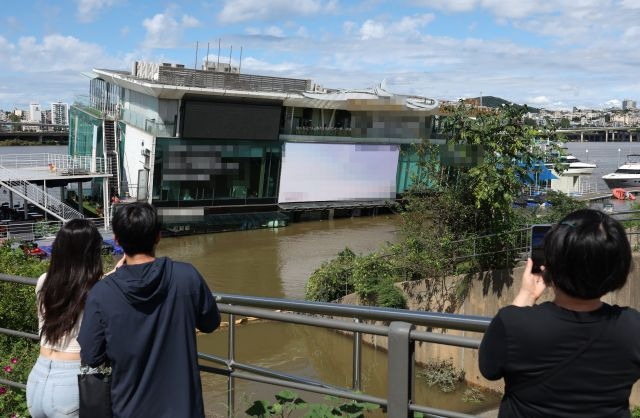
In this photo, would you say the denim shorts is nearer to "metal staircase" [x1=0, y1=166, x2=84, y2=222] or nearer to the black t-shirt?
the black t-shirt

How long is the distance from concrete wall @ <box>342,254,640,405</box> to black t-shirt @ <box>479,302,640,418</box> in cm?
1052

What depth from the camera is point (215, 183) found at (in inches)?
1446

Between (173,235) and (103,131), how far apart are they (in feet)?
34.1

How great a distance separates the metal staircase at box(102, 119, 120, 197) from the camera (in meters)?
39.0

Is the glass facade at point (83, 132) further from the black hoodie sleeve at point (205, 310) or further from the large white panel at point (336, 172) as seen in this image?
the black hoodie sleeve at point (205, 310)

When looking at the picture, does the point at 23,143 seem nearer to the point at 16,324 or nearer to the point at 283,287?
the point at 283,287

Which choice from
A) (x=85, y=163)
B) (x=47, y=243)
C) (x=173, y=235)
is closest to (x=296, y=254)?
(x=173, y=235)

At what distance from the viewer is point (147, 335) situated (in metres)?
2.78

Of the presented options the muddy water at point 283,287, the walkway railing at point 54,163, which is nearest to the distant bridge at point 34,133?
the walkway railing at point 54,163

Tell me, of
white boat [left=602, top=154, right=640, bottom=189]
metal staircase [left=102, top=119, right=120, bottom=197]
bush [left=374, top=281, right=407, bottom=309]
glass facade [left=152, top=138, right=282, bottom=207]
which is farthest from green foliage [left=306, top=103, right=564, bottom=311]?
white boat [left=602, top=154, right=640, bottom=189]

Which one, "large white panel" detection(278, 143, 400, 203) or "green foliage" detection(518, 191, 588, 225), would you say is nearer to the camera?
"green foliage" detection(518, 191, 588, 225)

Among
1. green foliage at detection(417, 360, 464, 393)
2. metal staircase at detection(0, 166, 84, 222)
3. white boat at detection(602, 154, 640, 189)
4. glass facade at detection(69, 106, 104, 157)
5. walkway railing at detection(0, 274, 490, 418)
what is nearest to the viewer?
walkway railing at detection(0, 274, 490, 418)

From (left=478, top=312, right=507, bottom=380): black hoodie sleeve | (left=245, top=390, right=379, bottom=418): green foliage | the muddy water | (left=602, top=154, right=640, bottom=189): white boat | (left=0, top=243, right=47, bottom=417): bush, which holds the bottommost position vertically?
the muddy water

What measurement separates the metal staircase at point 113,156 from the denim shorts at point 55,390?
36.7m
